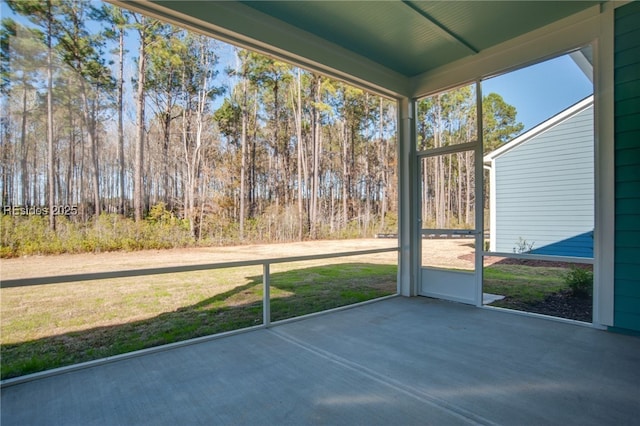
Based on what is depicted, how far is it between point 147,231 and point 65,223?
90 cm

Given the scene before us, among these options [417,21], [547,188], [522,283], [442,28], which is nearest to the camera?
[417,21]

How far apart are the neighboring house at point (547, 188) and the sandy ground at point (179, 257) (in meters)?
0.59

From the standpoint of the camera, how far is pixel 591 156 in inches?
127

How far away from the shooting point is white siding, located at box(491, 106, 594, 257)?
335 cm

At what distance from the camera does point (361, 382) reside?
2.06 m

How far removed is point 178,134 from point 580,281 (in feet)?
19.8

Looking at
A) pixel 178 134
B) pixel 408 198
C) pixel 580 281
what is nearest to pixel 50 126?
pixel 178 134

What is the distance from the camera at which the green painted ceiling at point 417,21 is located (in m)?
2.88

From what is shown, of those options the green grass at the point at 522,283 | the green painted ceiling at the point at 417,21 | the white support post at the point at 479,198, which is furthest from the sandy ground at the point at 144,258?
the green painted ceiling at the point at 417,21

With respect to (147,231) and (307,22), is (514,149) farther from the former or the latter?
(147,231)

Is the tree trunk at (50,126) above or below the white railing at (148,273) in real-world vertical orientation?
above

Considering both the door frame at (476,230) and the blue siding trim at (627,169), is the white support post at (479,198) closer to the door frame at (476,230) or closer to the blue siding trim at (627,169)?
the door frame at (476,230)

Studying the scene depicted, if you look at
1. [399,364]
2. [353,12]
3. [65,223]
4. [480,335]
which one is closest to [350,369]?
[399,364]

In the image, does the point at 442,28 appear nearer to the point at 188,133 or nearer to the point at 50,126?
the point at 188,133
